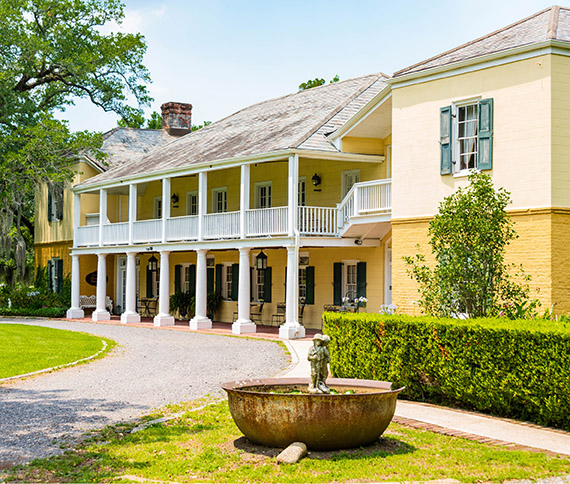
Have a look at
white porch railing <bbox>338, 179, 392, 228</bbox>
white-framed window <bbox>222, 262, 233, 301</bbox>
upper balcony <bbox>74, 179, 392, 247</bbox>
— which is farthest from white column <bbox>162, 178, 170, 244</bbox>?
white porch railing <bbox>338, 179, 392, 228</bbox>

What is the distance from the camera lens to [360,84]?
91.6 ft

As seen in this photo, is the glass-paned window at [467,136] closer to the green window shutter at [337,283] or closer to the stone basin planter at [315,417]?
the green window shutter at [337,283]

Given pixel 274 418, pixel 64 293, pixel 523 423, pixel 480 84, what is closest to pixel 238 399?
pixel 274 418

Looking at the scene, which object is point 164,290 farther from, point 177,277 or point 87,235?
point 87,235

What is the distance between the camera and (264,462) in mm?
8062

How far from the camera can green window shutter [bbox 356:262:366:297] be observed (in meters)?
24.4

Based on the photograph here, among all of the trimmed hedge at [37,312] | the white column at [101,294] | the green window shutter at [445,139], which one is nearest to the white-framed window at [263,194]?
the white column at [101,294]

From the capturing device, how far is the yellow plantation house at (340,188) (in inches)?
647

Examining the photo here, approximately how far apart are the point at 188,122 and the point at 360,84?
16.0 metres

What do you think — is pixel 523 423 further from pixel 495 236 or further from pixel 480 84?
pixel 480 84

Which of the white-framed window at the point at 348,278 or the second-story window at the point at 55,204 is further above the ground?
the second-story window at the point at 55,204

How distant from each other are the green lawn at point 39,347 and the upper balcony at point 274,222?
5347mm

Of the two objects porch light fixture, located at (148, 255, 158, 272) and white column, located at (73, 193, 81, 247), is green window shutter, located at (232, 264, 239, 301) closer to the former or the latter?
porch light fixture, located at (148, 255, 158, 272)

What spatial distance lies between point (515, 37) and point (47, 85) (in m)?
25.8
